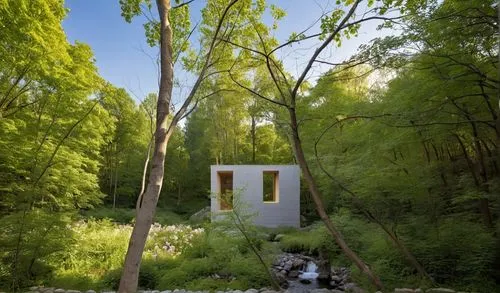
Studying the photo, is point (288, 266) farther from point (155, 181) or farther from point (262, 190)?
point (262, 190)

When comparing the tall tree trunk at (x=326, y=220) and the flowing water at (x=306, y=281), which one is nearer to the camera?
the tall tree trunk at (x=326, y=220)

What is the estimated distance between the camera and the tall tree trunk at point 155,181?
2.66 meters

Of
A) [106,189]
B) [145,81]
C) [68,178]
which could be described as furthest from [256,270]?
[106,189]

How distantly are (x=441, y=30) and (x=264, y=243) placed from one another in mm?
4030

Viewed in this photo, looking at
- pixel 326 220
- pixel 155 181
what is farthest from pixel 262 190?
pixel 155 181

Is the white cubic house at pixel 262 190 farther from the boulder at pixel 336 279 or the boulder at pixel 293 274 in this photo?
the boulder at pixel 336 279

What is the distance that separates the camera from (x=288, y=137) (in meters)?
5.85

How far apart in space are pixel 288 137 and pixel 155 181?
3.45 meters

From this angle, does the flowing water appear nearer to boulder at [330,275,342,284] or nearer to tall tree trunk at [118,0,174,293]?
boulder at [330,275,342,284]

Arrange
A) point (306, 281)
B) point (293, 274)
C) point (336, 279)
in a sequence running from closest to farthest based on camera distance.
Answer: point (336, 279) → point (306, 281) → point (293, 274)

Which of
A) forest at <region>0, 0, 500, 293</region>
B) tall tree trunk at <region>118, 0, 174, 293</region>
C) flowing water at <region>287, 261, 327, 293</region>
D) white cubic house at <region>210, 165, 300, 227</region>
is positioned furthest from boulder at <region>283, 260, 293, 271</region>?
tall tree trunk at <region>118, 0, 174, 293</region>

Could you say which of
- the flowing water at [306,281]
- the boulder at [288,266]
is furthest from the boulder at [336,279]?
the boulder at [288,266]

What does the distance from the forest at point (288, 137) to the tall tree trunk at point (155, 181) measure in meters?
0.01

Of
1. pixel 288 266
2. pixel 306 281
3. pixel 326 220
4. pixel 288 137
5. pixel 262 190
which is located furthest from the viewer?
pixel 262 190
